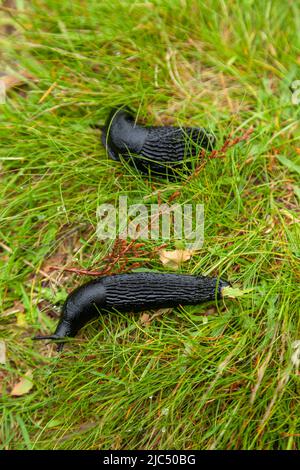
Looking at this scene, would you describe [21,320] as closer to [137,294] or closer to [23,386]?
[23,386]

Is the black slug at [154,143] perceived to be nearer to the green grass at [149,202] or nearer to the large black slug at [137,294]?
the green grass at [149,202]

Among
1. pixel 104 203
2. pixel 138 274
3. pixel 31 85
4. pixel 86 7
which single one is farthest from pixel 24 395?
pixel 86 7

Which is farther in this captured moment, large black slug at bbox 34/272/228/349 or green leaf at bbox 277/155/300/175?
green leaf at bbox 277/155/300/175

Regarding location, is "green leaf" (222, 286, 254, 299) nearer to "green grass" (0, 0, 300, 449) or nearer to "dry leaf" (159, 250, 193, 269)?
"green grass" (0, 0, 300, 449)

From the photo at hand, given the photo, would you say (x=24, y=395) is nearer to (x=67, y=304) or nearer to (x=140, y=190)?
(x=67, y=304)

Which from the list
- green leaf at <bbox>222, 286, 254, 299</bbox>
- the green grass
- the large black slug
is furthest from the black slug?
green leaf at <bbox>222, 286, 254, 299</bbox>
